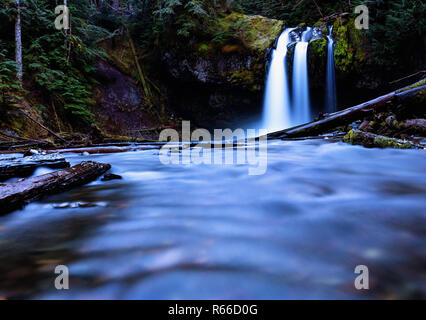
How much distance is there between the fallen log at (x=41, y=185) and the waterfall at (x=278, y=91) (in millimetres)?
11817

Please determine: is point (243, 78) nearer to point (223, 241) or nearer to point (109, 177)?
point (109, 177)

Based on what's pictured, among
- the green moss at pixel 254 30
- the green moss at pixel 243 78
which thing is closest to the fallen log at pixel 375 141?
the green moss at pixel 243 78

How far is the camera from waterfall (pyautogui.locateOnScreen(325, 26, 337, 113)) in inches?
439

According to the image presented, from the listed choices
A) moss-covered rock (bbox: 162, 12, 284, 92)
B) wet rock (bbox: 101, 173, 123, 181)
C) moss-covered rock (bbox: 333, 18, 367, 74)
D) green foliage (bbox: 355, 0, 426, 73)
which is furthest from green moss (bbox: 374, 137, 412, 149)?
moss-covered rock (bbox: 162, 12, 284, 92)

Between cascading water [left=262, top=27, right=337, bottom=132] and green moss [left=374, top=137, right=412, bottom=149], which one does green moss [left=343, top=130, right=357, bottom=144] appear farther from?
cascading water [left=262, top=27, right=337, bottom=132]

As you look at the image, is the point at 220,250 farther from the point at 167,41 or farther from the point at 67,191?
the point at 167,41

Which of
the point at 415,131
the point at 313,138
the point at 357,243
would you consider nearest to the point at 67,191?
the point at 357,243

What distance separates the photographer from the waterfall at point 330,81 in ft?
36.6

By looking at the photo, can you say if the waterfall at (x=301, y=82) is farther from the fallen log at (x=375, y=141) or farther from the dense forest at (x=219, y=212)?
the fallen log at (x=375, y=141)

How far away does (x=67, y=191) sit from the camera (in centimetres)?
194

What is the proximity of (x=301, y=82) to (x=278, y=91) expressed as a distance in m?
1.21

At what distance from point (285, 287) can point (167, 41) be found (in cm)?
1507

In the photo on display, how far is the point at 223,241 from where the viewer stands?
1.07 meters

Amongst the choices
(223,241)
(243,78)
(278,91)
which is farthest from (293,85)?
(223,241)
